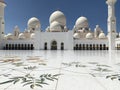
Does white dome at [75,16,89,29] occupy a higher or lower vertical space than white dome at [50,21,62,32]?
higher

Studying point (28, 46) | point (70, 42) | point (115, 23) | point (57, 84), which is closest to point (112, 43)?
point (115, 23)

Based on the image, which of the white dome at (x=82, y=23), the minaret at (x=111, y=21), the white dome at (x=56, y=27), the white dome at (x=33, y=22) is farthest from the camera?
the white dome at (x=33, y=22)

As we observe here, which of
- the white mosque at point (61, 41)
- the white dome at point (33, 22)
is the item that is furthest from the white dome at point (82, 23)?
the white dome at point (33, 22)

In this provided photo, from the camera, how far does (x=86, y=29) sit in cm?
3077

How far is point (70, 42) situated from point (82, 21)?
33.4 ft

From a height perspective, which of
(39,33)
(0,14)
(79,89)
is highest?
(0,14)

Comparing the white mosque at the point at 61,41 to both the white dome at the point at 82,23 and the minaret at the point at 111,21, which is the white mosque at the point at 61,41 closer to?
the minaret at the point at 111,21

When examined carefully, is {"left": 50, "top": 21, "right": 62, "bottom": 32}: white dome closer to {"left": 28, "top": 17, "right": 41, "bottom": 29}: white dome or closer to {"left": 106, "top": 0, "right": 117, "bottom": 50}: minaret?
{"left": 28, "top": 17, "right": 41, "bottom": 29}: white dome

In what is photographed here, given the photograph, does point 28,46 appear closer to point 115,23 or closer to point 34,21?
point 34,21

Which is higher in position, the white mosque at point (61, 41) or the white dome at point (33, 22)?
the white dome at point (33, 22)

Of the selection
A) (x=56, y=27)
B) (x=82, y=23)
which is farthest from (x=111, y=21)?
(x=82, y=23)

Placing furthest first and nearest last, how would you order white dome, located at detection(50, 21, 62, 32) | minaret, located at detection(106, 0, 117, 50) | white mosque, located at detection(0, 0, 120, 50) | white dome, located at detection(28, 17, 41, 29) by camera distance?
white dome, located at detection(28, 17, 41, 29) < white dome, located at detection(50, 21, 62, 32) < white mosque, located at detection(0, 0, 120, 50) < minaret, located at detection(106, 0, 117, 50)

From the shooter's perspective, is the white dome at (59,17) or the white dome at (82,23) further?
the white dome at (82,23)

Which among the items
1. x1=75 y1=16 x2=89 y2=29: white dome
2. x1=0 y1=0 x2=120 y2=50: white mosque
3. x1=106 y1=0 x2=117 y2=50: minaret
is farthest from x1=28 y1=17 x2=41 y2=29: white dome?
x1=106 y1=0 x2=117 y2=50: minaret
